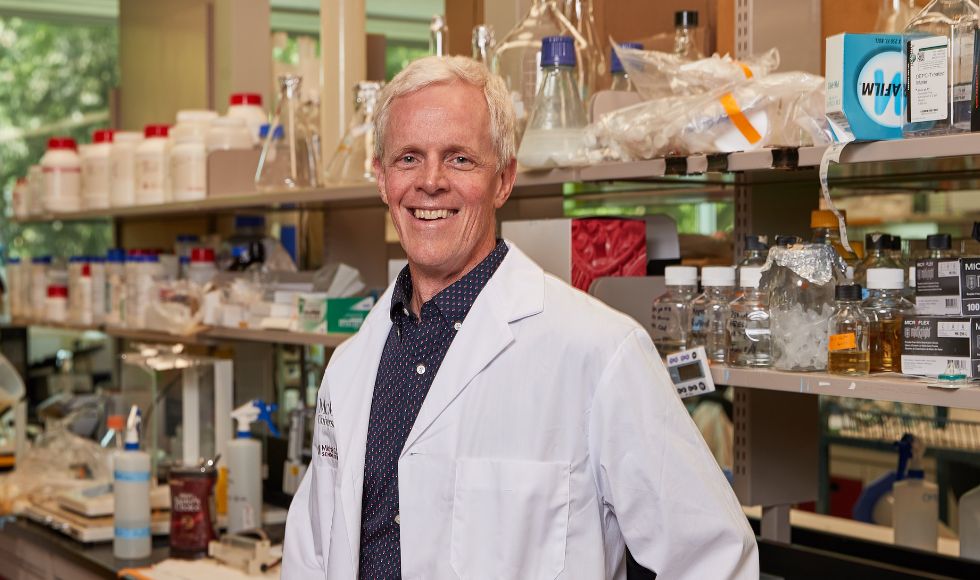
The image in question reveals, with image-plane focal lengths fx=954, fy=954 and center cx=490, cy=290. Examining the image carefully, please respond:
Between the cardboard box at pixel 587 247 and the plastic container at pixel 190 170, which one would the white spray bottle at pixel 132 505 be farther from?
the cardboard box at pixel 587 247

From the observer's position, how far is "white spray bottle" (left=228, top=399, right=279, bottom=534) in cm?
270

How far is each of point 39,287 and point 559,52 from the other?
3.05 m

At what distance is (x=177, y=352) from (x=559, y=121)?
1.78 meters

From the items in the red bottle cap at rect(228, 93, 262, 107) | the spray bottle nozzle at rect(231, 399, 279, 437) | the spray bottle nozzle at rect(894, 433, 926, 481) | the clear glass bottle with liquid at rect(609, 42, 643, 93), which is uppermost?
the red bottle cap at rect(228, 93, 262, 107)

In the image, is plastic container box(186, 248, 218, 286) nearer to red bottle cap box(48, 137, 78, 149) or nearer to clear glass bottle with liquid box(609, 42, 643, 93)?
red bottle cap box(48, 137, 78, 149)

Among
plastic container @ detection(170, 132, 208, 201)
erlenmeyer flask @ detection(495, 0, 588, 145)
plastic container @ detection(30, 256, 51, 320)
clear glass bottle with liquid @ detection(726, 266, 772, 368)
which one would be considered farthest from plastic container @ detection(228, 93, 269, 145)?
clear glass bottle with liquid @ detection(726, 266, 772, 368)

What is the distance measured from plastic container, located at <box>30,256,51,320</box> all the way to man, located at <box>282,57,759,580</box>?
2934 millimetres

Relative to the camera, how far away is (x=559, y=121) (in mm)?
1909

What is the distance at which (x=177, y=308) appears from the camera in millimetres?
3135

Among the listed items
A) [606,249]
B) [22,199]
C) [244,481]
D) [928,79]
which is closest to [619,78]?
[606,249]

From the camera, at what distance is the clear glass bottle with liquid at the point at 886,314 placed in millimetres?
1479

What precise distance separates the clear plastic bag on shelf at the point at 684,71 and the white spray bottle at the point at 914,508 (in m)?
1.06

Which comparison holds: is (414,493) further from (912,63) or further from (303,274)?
(303,274)

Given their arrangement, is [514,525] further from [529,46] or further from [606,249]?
[529,46]
